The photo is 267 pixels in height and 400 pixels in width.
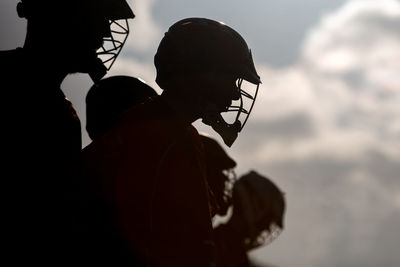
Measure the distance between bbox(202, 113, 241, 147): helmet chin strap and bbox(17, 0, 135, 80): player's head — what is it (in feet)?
3.75

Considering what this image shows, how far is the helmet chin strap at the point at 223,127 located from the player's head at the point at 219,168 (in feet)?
13.2

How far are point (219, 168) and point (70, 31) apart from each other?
4.87 m

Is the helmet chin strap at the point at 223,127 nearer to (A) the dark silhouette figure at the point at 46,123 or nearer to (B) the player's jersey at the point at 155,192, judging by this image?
(B) the player's jersey at the point at 155,192

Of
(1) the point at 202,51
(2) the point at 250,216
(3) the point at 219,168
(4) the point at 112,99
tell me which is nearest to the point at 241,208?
(2) the point at 250,216

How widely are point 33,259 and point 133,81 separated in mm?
3390

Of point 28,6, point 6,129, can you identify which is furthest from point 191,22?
point 6,129

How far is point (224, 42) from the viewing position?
6.59 m

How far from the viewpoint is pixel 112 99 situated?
800cm

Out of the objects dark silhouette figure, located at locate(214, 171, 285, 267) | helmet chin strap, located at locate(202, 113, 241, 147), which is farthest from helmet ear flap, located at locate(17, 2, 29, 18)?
dark silhouette figure, located at locate(214, 171, 285, 267)

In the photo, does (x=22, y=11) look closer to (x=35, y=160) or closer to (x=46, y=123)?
(x=46, y=123)

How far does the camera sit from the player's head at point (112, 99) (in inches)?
309

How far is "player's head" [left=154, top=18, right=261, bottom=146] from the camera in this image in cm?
612

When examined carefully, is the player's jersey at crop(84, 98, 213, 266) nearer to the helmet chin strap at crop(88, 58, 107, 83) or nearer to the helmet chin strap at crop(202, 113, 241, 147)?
the helmet chin strap at crop(202, 113, 241, 147)

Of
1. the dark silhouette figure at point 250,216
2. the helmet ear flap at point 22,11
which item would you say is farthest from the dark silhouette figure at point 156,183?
the dark silhouette figure at point 250,216
